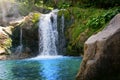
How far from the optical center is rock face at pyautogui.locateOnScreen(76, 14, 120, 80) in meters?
9.23

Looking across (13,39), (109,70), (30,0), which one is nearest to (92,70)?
(109,70)

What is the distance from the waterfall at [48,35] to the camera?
1108 inches

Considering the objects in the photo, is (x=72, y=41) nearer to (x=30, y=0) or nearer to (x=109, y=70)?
(x=30, y=0)

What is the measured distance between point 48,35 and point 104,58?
1971cm

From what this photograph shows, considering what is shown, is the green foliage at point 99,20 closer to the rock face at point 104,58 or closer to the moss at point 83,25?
the moss at point 83,25

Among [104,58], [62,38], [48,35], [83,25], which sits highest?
[104,58]

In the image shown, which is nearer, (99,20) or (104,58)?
(104,58)

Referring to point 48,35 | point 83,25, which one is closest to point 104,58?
point 83,25

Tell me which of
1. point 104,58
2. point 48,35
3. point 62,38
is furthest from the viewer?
point 48,35

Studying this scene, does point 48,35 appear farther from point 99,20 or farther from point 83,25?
point 99,20

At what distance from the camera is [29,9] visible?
3491 centimetres

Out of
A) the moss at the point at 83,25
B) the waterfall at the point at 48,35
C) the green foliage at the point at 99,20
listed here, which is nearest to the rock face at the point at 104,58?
A: the moss at the point at 83,25

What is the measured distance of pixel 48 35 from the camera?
2881 centimetres

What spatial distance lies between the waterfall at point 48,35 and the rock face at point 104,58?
18113mm
